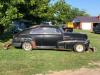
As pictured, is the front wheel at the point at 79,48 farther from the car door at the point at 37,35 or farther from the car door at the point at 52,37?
the car door at the point at 37,35

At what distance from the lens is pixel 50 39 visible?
63.7ft

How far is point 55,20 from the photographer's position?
29391mm

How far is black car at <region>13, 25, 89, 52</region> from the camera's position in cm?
1916

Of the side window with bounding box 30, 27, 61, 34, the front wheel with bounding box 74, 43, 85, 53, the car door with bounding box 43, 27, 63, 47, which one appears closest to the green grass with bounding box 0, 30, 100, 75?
the front wheel with bounding box 74, 43, 85, 53

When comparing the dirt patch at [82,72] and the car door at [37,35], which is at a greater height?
the car door at [37,35]

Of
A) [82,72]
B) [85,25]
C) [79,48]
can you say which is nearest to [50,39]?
[79,48]

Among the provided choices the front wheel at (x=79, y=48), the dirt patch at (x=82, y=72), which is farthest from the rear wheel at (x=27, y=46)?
the dirt patch at (x=82, y=72)

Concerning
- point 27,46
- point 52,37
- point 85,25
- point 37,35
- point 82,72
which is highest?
point 37,35

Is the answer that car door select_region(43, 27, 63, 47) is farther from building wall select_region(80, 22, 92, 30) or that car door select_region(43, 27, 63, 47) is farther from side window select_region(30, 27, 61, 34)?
building wall select_region(80, 22, 92, 30)

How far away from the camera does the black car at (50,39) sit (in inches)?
754

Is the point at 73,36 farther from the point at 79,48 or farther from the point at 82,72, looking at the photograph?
the point at 82,72

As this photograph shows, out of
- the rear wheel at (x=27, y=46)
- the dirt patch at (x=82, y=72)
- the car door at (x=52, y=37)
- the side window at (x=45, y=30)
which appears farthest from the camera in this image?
the side window at (x=45, y=30)

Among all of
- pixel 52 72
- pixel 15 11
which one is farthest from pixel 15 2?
pixel 52 72

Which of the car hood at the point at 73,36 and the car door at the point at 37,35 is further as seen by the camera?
the car door at the point at 37,35
